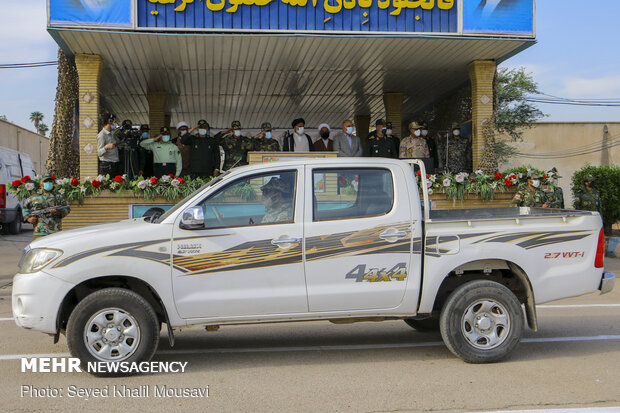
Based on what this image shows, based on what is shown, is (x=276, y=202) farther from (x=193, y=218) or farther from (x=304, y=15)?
(x=304, y=15)

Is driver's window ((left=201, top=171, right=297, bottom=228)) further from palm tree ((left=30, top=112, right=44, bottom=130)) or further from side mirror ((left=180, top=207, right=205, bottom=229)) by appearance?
palm tree ((left=30, top=112, right=44, bottom=130))

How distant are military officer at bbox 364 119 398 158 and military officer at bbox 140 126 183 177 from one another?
4678 mm

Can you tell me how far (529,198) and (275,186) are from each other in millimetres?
8940

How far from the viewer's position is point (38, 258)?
220 inches

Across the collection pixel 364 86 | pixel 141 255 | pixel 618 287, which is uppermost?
pixel 364 86

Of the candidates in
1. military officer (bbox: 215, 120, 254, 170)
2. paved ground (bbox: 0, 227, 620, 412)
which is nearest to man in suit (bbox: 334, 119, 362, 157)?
military officer (bbox: 215, 120, 254, 170)

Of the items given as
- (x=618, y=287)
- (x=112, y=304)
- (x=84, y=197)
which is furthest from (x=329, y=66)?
(x=112, y=304)

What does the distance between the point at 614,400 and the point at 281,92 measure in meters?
16.2

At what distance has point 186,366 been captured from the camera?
599cm

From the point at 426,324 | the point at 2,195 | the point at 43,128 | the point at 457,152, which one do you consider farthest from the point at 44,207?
the point at 43,128

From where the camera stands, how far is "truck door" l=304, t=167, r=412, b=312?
5789mm

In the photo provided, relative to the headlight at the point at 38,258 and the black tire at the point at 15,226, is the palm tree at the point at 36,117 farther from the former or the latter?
the headlight at the point at 38,258

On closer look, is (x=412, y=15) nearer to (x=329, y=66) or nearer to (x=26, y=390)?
(x=329, y=66)

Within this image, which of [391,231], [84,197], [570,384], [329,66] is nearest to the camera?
[570,384]
